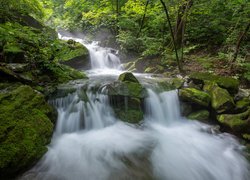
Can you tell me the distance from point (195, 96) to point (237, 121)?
4.28ft

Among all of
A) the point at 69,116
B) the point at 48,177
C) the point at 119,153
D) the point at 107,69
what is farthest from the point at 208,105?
the point at 107,69

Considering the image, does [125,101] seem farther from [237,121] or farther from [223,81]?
[223,81]

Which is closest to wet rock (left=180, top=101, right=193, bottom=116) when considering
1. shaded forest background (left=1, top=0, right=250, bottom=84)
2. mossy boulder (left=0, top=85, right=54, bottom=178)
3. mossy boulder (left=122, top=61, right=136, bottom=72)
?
shaded forest background (left=1, top=0, right=250, bottom=84)

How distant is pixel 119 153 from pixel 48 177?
147 centimetres

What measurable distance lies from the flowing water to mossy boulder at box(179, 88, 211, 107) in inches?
11.8

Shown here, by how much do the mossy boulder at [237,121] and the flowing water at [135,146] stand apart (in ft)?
1.00

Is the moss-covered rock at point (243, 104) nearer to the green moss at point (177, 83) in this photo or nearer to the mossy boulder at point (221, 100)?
the mossy boulder at point (221, 100)

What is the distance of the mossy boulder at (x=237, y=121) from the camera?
16.8 ft

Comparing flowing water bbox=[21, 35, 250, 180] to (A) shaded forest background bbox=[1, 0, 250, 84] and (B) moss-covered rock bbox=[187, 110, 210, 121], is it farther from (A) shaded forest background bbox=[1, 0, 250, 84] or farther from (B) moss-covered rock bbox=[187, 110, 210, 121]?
(A) shaded forest background bbox=[1, 0, 250, 84]

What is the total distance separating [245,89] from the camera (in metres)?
7.03

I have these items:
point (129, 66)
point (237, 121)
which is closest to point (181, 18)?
point (129, 66)

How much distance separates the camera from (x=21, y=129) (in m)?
3.56

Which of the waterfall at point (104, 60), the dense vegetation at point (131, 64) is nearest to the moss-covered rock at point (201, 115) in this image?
the dense vegetation at point (131, 64)

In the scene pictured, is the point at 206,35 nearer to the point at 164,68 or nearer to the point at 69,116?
the point at 164,68
